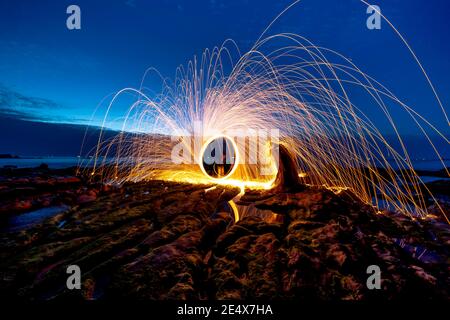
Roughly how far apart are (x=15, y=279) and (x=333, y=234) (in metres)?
4.56

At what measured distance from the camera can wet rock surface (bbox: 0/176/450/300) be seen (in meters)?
2.48

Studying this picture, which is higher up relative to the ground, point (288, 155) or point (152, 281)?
point (288, 155)

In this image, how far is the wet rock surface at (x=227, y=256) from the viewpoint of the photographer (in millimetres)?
2484

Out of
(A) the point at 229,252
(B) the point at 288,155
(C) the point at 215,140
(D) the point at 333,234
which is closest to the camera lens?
(A) the point at 229,252

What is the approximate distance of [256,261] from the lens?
3.06m

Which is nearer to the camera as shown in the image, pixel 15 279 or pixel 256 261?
pixel 15 279

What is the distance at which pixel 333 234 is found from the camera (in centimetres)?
366

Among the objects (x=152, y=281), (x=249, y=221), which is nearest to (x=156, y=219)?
(x=249, y=221)

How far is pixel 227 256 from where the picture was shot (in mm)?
3234

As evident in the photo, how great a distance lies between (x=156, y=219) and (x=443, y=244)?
569cm
